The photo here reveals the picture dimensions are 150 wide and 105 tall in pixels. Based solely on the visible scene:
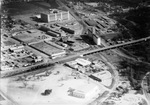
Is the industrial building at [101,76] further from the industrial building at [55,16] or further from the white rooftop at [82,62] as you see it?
the industrial building at [55,16]

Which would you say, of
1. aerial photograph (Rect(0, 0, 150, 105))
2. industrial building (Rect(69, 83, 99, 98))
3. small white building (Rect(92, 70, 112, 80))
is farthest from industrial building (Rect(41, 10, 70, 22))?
industrial building (Rect(69, 83, 99, 98))

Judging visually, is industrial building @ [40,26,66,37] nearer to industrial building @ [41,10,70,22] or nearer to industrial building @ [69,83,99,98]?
Result: industrial building @ [41,10,70,22]

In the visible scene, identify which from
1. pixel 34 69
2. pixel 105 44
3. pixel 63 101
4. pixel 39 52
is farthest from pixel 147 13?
pixel 63 101

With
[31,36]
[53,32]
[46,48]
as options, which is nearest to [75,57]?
[46,48]

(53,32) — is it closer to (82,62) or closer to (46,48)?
(46,48)

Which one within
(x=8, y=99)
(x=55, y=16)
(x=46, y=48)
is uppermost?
(x=55, y=16)

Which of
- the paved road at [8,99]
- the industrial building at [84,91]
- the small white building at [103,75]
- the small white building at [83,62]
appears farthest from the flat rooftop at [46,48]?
the paved road at [8,99]

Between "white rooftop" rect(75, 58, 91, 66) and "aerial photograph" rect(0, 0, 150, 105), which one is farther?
"white rooftop" rect(75, 58, 91, 66)
